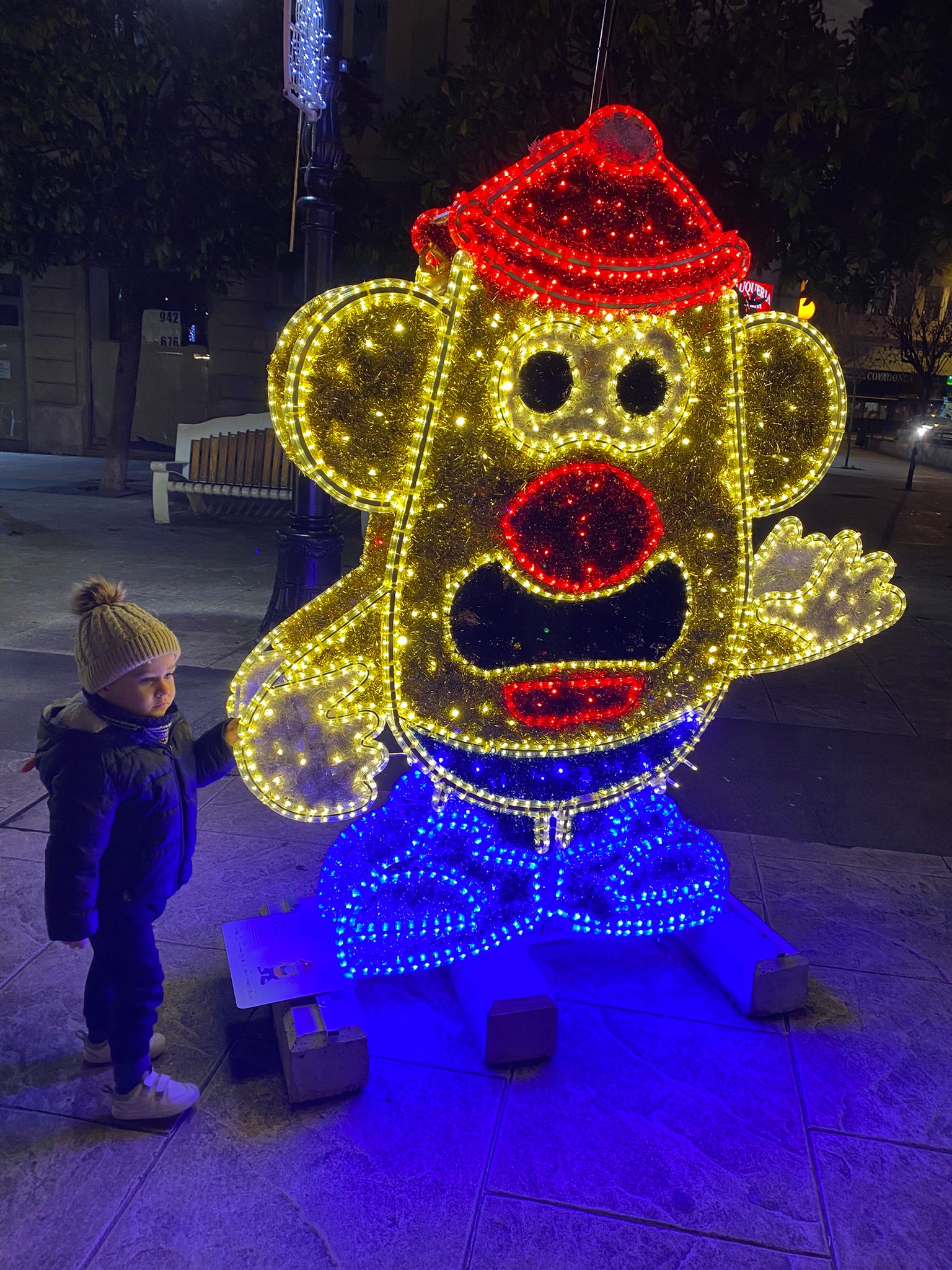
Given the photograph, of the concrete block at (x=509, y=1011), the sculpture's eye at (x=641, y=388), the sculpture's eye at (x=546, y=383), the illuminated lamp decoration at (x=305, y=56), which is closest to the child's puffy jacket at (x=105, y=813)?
the concrete block at (x=509, y=1011)

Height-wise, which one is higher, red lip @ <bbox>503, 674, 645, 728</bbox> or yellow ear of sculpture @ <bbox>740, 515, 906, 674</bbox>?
yellow ear of sculpture @ <bbox>740, 515, 906, 674</bbox>

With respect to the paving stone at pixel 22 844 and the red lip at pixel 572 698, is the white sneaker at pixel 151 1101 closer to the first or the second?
the red lip at pixel 572 698

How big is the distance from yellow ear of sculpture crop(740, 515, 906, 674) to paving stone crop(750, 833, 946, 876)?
127 cm

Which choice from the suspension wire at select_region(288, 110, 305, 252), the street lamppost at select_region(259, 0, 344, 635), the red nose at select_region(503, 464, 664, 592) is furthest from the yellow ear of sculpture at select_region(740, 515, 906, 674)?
the street lamppost at select_region(259, 0, 344, 635)

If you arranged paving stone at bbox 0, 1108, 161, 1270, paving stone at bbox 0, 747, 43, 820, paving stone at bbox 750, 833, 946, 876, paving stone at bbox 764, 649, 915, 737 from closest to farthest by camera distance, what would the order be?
paving stone at bbox 0, 1108, 161, 1270, paving stone at bbox 750, 833, 946, 876, paving stone at bbox 0, 747, 43, 820, paving stone at bbox 764, 649, 915, 737

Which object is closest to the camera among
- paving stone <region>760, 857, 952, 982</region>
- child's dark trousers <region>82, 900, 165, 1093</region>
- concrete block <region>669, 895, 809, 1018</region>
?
child's dark trousers <region>82, 900, 165, 1093</region>

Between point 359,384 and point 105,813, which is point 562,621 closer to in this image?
point 359,384

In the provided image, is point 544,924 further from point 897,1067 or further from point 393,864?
point 897,1067

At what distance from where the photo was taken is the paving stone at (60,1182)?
2.00m

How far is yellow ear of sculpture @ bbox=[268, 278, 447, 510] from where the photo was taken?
7.45ft

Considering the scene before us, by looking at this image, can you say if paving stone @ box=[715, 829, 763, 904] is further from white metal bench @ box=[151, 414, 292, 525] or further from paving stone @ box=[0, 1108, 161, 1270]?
white metal bench @ box=[151, 414, 292, 525]

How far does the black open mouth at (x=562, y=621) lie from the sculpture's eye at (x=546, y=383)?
0.45 m

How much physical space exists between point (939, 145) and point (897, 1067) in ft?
22.0

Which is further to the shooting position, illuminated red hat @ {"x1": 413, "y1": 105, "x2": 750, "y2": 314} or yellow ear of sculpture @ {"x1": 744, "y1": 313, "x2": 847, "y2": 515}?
yellow ear of sculpture @ {"x1": 744, "y1": 313, "x2": 847, "y2": 515}
